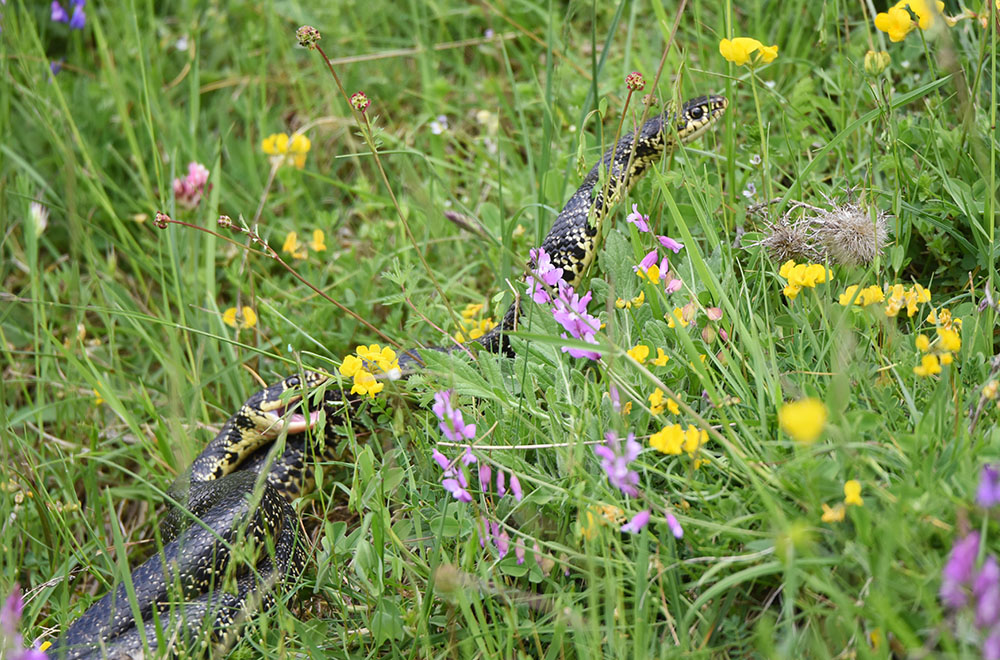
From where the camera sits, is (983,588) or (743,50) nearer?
(983,588)

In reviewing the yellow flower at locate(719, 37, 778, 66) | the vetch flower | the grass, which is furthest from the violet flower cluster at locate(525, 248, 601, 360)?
the vetch flower

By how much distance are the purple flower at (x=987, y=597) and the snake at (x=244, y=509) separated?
1202 millimetres

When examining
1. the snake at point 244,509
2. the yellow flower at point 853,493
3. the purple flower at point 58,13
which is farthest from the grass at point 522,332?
the purple flower at point 58,13

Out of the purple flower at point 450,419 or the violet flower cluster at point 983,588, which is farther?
the purple flower at point 450,419

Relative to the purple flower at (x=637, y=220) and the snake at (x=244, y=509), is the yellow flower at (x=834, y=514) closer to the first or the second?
the snake at (x=244, y=509)

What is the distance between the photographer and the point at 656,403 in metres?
2.41

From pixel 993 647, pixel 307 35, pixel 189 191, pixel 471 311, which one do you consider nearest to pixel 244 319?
pixel 189 191

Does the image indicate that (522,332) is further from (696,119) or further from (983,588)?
(696,119)

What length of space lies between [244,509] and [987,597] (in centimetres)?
246

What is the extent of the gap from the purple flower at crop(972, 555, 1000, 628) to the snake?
47.3 inches

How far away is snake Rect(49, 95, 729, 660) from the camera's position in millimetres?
2619

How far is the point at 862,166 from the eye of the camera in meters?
3.58

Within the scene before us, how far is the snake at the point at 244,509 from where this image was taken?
262cm

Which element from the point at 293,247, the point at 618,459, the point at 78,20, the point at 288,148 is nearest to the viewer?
the point at 618,459
